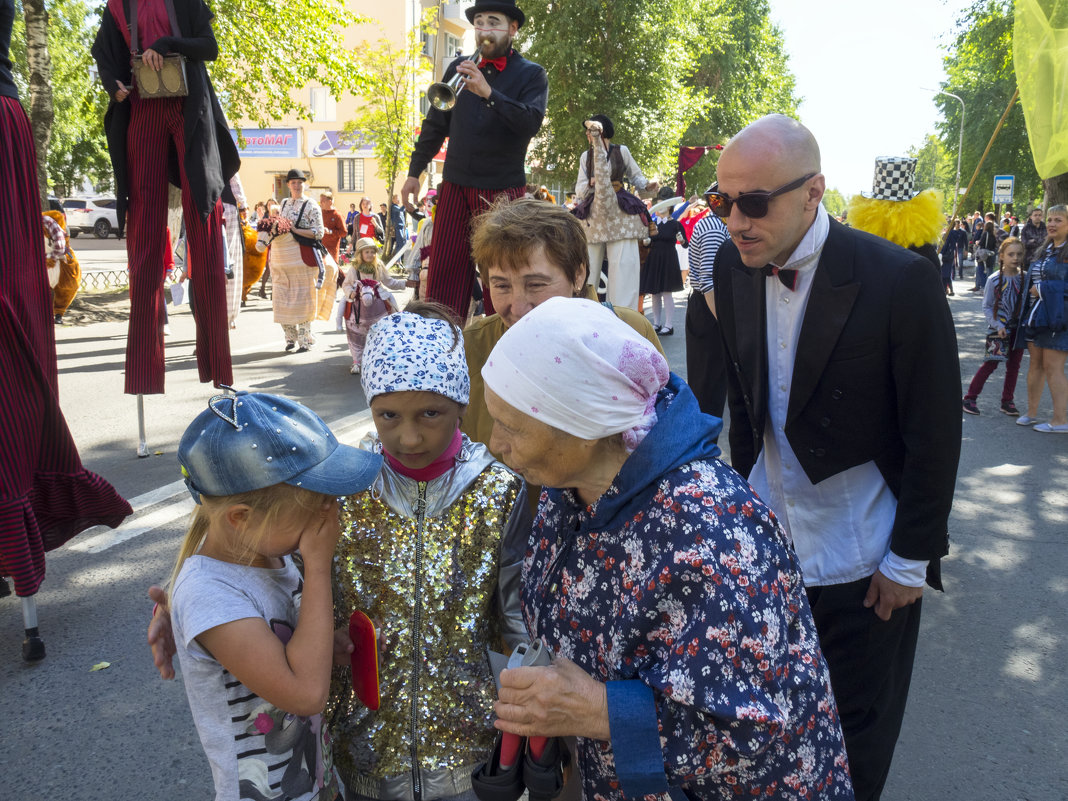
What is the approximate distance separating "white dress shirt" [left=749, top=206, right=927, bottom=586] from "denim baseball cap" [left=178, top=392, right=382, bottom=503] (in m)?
1.32

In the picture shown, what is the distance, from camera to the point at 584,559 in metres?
1.66

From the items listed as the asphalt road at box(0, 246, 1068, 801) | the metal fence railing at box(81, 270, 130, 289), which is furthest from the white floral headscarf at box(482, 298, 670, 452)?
the metal fence railing at box(81, 270, 130, 289)

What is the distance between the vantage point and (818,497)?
248cm

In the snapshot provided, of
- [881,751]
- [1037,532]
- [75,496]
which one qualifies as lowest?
[1037,532]

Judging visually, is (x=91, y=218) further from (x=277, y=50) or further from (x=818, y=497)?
(x=818, y=497)

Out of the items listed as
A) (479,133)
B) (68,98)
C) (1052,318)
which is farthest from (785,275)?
(68,98)

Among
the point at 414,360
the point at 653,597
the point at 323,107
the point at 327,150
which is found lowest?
the point at 653,597

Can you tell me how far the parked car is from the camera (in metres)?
42.5

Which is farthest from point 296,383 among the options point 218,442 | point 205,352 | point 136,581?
point 218,442

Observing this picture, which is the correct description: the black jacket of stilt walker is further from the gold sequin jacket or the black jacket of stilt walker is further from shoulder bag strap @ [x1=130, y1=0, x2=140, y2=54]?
the gold sequin jacket

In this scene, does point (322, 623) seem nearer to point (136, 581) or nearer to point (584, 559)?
point (584, 559)

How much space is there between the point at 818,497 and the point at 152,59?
4.03 meters

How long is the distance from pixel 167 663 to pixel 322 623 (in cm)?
47

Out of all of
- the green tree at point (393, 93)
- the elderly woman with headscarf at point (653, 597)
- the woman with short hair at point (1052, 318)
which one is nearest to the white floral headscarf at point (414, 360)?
the elderly woman with headscarf at point (653, 597)
